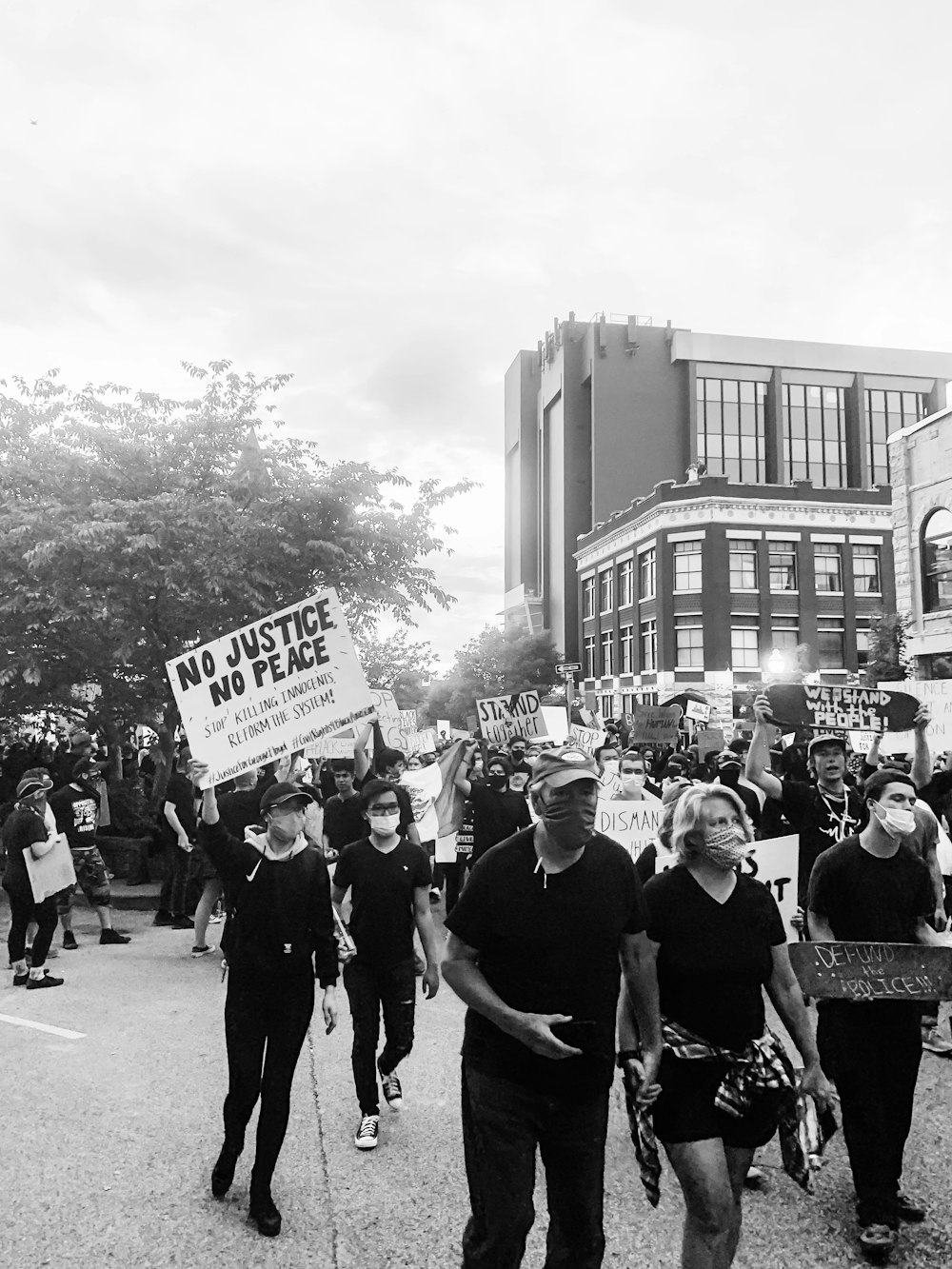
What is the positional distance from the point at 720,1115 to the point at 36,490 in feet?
42.7

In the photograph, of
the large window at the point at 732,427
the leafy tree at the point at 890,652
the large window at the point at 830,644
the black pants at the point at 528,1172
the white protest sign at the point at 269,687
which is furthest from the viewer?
the large window at the point at 732,427

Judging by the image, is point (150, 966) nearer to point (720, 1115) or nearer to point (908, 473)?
point (720, 1115)

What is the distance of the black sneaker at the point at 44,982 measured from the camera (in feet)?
26.6

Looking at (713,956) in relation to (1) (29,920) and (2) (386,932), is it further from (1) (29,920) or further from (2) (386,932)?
(1) (29,920)

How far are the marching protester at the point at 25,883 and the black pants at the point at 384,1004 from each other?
13.4 feet

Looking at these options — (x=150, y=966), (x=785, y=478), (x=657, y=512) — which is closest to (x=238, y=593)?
(x=150, y=966)

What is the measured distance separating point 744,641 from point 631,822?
154 ft

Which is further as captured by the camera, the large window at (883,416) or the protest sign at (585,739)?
the large window at (883,416)

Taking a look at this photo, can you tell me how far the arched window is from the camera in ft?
88.0

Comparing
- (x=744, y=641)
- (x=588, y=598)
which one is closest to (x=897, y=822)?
(x=744, y=641)

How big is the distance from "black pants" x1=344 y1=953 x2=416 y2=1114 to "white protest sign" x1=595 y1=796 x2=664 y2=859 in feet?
9.13

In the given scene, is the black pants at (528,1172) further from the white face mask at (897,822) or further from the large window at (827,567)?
the large window at (827,567)

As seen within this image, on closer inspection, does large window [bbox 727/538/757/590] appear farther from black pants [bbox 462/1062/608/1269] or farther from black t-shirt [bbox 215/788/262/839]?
black pants [bbox 462/1062/608/1269]

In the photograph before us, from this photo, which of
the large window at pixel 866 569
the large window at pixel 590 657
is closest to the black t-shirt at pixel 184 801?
the large window at pixel 866 569
